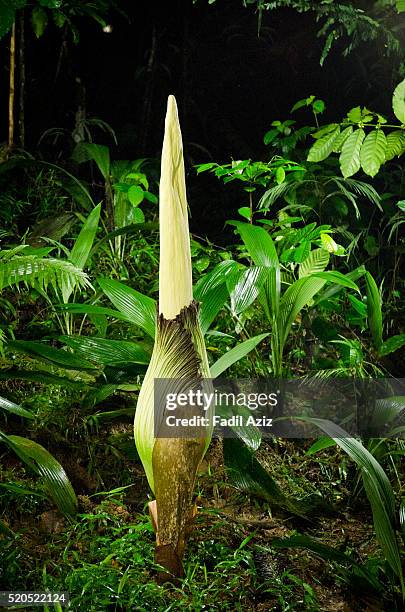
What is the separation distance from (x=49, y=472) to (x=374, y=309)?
0.90 metres

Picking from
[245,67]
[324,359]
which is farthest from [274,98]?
[324,359]

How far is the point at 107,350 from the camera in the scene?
4.73ft

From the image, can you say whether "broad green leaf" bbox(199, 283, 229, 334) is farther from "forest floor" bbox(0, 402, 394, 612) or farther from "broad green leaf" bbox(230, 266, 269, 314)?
"forest floor" bbox(0, 402, 394, 612)

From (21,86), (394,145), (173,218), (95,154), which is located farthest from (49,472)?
(21,86)

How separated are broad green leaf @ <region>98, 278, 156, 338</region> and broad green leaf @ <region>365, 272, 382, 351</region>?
538 millimetres

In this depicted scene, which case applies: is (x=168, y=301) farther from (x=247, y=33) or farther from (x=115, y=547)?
(x=247, y=33)

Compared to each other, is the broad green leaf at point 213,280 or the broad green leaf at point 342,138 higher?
the broad green leaf at point 342,138

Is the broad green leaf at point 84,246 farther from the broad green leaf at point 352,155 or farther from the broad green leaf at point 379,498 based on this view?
the broad green leaf at point 379,498

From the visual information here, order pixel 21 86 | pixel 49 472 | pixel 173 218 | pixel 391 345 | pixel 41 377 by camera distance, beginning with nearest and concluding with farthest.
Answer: pixel 173 218 < pixel 49 472 < pixel 41 377 < pixel 391 345 < pixel 21 86

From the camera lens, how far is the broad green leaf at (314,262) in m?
1.90

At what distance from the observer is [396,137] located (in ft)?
5.65

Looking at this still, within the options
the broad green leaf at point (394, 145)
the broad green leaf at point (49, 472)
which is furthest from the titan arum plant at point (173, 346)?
the broad green leaf at point (394, 145)

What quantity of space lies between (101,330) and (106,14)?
1.48 m

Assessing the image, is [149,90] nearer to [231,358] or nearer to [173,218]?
[231,358]
